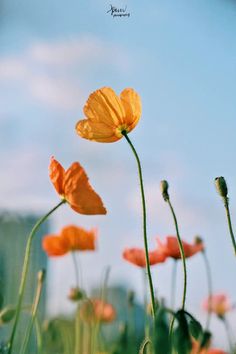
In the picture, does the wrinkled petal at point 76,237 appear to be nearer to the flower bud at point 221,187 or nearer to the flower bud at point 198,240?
the flower bud at point 198,240

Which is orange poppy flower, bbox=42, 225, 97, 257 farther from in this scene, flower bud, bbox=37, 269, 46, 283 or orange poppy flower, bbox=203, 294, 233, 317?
orange poppy flower, bbox=203, 294, 233, 317

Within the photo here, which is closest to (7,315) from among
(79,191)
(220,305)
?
(79,191)

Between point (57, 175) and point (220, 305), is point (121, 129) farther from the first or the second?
point (220, 305)

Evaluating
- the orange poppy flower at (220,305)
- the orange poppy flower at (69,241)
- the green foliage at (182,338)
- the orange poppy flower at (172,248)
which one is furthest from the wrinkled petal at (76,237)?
the green foliage at (182,338)

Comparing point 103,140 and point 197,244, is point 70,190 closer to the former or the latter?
point 103,140

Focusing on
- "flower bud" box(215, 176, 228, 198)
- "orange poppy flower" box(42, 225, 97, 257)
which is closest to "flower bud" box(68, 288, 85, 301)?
"orange poppy flower" box(42, 225, 97, 257)

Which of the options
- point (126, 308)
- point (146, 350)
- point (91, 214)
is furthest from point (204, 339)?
Result: point (126, 308)
